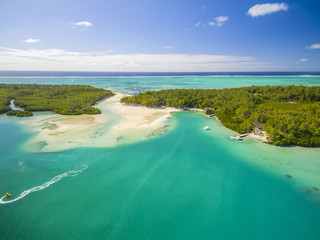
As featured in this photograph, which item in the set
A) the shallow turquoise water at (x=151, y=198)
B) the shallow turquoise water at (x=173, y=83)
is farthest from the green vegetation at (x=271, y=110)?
the shallow turquoise water at (x=173, y=83)

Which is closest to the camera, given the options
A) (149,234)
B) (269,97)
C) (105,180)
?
(149,234)

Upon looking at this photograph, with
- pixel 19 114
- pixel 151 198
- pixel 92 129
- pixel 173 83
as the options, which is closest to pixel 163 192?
pixel 151 198

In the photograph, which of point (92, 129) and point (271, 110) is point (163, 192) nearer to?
point (92, 129)

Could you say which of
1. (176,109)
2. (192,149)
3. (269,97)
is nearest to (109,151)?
(192,149)

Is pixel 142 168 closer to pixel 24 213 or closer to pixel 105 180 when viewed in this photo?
pixel 105 180

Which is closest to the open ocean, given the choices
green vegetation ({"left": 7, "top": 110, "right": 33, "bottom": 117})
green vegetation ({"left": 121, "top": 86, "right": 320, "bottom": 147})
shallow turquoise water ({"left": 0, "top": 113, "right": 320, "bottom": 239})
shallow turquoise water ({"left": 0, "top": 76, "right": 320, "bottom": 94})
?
shallow turquoise water ({"left": 0, "top": 113, "right": 320, "bottom": 239})

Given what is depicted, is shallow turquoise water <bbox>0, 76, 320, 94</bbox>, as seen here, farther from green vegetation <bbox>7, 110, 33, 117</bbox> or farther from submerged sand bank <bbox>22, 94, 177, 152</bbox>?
green vegetation <bbox>7, 110, 33, 117</bbox>
